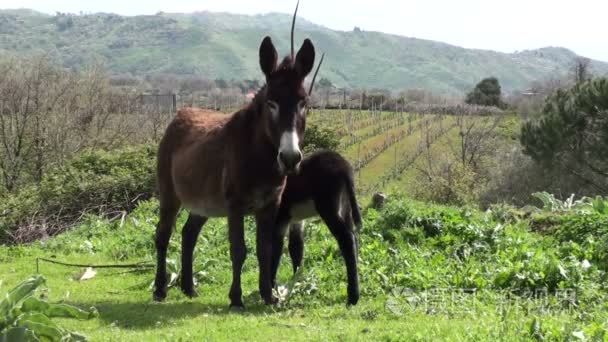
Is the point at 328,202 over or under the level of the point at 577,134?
over

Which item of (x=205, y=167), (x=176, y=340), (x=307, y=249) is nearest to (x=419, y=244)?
(x=307, y=249)

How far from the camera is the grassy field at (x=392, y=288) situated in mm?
5758

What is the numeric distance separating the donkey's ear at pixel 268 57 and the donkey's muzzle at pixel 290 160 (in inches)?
41.6

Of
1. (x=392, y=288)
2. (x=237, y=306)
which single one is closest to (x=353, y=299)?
(x=392, y=288)

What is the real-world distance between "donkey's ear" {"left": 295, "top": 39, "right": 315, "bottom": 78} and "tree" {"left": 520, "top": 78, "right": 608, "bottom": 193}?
26.9 metres

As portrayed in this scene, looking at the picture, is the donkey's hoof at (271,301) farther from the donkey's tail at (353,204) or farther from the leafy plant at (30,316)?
the leafy plant at (30,316)

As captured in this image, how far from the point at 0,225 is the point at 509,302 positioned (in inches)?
647

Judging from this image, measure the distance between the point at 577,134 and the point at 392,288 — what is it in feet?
90.7

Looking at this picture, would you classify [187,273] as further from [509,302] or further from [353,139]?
[353,139]

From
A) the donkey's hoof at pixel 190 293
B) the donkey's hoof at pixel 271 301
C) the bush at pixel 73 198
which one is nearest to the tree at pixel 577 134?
the bush at pixel 73 198

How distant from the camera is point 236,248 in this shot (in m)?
7.11

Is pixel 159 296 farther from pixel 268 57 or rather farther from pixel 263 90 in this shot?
pixel 268 57

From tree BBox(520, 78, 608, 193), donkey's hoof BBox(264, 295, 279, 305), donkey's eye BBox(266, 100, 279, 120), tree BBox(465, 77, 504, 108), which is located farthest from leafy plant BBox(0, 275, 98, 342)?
tree BBox(465, 77, 504, 108)

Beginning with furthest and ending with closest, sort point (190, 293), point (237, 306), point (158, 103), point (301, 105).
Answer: point (158, 103) → point (190, 293) → point (237, 306) → point (301, 105)
